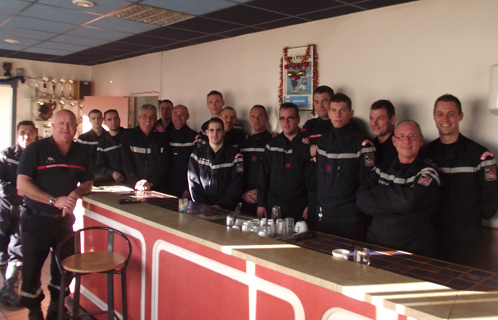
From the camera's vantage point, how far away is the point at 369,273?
5.69 ft

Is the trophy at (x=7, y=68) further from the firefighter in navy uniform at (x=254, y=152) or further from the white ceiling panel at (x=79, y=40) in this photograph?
the firefighter in navy uniform at (x=254, y=152)

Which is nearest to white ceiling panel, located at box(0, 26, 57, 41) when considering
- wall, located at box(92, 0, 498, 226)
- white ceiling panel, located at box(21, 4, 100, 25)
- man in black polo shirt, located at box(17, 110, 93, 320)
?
white ceiling panel, located at box(21, 4, 100, 25)

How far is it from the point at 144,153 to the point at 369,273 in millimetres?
3142

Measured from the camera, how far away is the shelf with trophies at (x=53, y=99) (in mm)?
7754

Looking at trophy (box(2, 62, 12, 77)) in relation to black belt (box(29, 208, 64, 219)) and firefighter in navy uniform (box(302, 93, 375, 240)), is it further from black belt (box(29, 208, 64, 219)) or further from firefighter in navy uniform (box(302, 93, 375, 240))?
firefighter in navy uniform (box(302, 93, 375, 240))

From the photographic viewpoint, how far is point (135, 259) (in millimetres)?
2930

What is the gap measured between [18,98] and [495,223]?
7748 mm

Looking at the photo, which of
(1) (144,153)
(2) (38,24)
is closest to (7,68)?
(2) (38,24)

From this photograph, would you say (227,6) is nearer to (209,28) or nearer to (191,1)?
(191,1)

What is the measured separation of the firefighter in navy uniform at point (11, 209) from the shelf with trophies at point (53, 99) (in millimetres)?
3802

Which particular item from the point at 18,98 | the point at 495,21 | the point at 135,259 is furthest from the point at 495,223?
the point at 18,98

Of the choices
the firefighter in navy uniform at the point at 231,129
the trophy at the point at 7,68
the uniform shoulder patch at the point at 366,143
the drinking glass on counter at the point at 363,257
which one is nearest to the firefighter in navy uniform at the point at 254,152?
the firefighter in navy uniform at the point at 231,129

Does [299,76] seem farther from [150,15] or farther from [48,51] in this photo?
[48,51]

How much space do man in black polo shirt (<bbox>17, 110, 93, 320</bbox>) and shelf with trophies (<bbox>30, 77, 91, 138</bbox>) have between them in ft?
16.9
